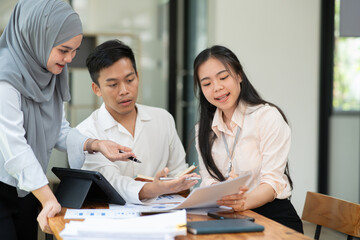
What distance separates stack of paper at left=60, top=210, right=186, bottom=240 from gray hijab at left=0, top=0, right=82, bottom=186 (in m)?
0.58

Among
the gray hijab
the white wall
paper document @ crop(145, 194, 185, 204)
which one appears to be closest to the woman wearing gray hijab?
the gray hijab

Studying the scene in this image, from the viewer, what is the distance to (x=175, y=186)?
1.76 m

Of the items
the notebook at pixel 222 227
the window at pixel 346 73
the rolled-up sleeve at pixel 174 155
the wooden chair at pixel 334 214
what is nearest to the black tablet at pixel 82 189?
the notebook at pixel 222 227

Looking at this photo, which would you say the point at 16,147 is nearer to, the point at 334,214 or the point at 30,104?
the point at 30,104

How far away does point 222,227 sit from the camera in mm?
1453

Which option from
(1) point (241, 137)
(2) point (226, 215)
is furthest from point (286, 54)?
(2) point (226, 215)

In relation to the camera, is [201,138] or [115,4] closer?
[201,138]

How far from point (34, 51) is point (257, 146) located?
1.00m

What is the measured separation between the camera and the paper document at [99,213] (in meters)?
1.64

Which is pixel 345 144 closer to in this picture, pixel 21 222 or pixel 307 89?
pixel 307 89

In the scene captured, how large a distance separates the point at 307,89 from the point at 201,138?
2.45 meters

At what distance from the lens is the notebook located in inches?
56.5

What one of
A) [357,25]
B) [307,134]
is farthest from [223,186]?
[307,134]

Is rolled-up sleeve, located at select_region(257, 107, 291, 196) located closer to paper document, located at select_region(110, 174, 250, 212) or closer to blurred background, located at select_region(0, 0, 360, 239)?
paper document, located at select_region(110, 174, 250, 212)
